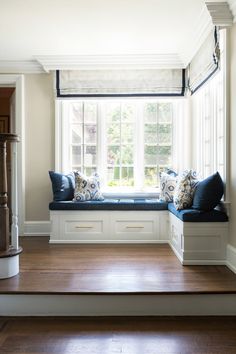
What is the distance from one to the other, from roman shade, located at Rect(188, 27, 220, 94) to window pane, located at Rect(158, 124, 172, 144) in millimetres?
655

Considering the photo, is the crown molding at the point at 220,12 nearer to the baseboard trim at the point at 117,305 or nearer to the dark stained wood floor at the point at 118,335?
the baseboard trim at the point at 117,305

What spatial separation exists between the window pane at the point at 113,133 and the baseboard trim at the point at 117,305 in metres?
2.65

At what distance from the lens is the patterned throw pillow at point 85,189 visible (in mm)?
4125

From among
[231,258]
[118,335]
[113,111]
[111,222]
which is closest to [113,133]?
[113,111]

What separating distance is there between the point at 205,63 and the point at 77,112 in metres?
1.95

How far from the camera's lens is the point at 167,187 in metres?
4.12

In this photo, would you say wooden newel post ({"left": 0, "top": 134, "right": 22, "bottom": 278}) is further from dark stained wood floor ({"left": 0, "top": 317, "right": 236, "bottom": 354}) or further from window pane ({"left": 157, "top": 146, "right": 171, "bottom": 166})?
window pane ({"left": 157, "top": 146, "right": 171, "bottom": 166})

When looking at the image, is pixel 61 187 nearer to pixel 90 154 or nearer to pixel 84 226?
pixel 84 226

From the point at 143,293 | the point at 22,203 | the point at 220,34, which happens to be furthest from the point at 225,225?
the point at 22,203

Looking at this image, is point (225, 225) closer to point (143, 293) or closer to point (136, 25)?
point (143, 293)

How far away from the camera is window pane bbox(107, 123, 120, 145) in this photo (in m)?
4.61

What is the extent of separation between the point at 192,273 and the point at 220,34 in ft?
7.54

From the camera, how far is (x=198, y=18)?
3.20 metres

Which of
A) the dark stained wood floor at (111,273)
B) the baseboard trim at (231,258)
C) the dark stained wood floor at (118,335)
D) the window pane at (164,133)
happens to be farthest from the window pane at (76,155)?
the dark stained wood floor at (118,335)
